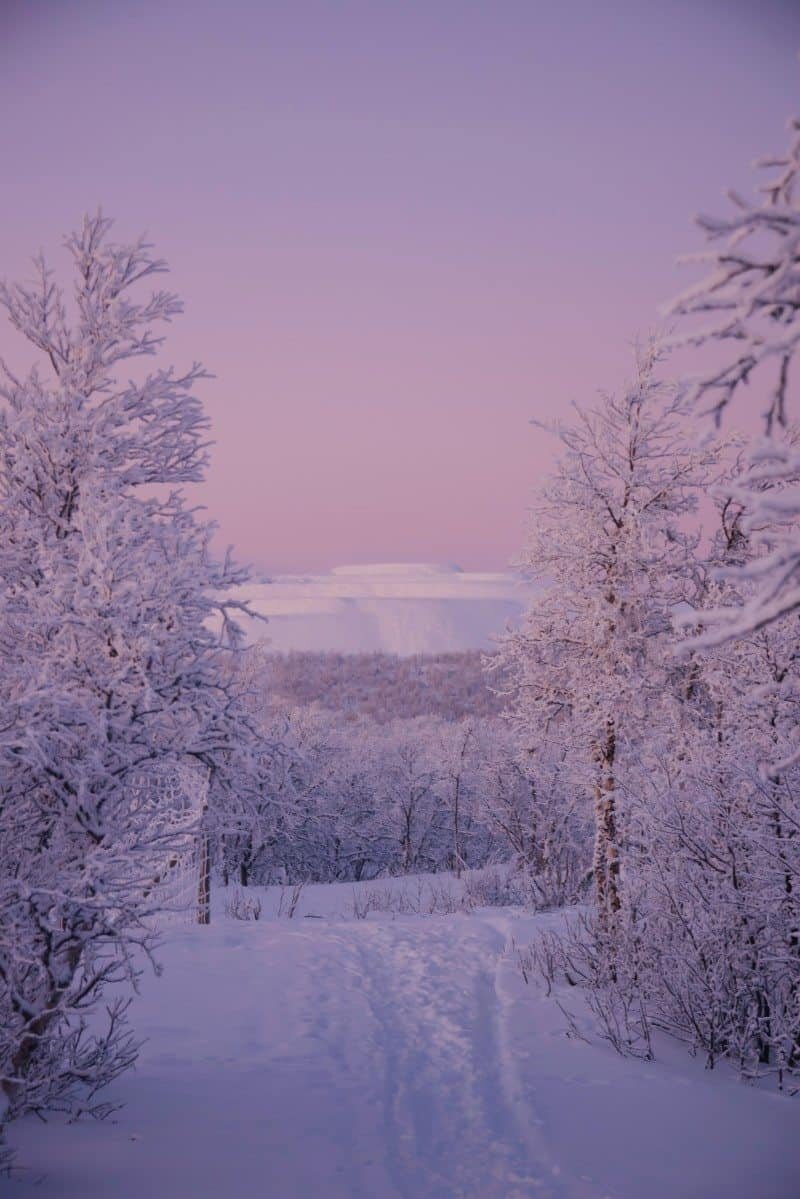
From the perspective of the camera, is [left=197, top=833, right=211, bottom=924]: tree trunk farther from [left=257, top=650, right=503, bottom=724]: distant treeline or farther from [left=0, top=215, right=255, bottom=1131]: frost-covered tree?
[left=257, top=650, right=503, bottom=724]: distant treeline

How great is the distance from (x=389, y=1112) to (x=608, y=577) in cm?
779

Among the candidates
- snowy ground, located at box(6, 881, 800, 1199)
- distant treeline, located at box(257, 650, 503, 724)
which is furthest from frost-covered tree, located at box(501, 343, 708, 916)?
distant treeline, located at box(257, 650, 503, 724)

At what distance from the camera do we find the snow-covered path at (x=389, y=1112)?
4777mm

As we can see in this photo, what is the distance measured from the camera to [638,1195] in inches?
189

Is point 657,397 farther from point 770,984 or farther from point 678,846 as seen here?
point 770,984

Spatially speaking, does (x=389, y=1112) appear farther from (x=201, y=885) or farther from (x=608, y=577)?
(x=201, y=885)

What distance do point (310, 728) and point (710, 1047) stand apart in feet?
119

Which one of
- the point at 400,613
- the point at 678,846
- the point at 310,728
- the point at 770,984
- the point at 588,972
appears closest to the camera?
the point at 770,984

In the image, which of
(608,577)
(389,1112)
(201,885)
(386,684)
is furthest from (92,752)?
(386,684)

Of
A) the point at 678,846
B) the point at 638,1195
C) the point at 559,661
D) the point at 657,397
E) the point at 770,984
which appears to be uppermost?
the point at 657,397

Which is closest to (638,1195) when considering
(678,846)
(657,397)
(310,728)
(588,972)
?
(678,846)

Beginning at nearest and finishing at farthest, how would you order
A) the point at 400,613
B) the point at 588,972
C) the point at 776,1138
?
the point at 776,1138 < the point at 588,972 < the point at 400,613

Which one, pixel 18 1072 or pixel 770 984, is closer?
pixel 18 1072

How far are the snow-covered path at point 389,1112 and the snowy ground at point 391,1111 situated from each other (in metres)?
0.02
